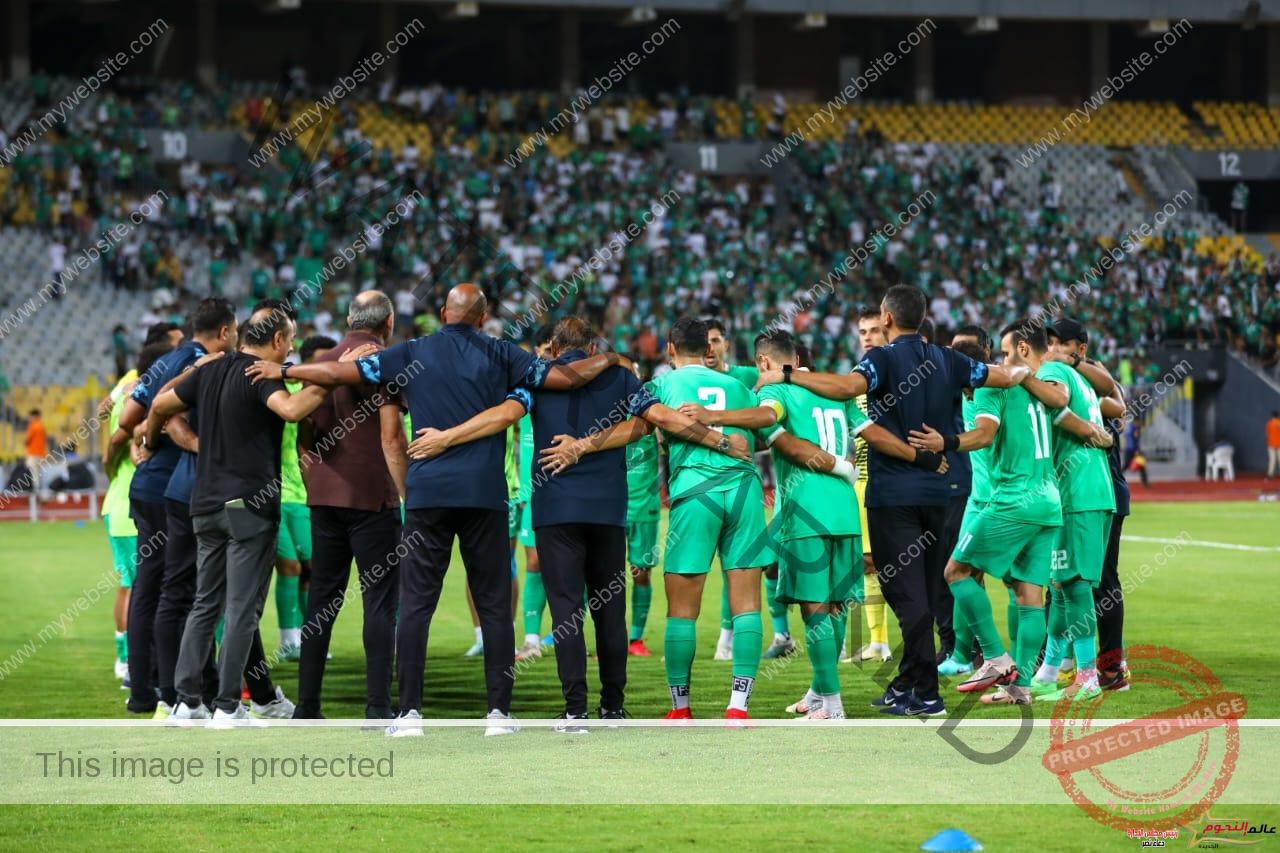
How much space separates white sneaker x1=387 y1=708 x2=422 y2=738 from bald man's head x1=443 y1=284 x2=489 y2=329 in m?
1.92

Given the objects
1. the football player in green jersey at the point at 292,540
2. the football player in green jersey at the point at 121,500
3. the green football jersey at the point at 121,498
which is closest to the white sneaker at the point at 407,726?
the football player in green jersey at the point at 121,500

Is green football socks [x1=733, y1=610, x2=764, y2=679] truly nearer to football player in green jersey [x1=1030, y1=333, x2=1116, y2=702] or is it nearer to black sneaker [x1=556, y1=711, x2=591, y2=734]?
black sneaker [x1=556, y1=711, x2=591, y2=734]

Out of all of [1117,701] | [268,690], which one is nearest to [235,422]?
[268,690]

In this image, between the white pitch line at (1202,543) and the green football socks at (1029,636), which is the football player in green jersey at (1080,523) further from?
the white pitch line at (1202,543)

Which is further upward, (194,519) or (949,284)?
(949,284)

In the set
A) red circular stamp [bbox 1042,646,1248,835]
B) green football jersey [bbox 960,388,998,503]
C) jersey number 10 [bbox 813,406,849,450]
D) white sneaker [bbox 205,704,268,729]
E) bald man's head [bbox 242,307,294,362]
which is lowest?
white sneaker [bbox 205,704,268,729]

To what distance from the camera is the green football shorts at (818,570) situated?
8.50 metres

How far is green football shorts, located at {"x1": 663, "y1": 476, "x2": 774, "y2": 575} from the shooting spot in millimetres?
8297

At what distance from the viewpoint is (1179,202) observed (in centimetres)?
4438

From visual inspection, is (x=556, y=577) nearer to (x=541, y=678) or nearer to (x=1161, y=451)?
(x=541, y=678)

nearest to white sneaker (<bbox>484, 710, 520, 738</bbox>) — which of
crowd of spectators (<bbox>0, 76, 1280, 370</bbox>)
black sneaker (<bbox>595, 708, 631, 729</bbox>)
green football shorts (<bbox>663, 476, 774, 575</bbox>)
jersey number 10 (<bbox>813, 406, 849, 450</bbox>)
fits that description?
black sneaker (<bbox>595, 708, 631, 729</bbox>)

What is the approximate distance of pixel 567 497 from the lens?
26.7 ft

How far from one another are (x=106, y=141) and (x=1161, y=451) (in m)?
24.5

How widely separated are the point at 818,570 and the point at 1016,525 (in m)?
1.28
